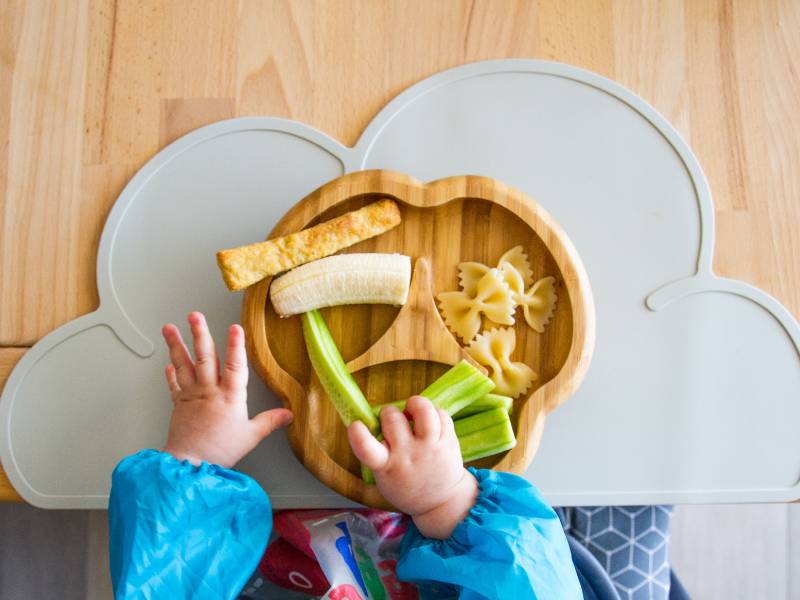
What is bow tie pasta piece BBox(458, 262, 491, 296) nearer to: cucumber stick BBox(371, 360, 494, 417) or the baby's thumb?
cucumber stick BBox(371, 360, 494, 417)

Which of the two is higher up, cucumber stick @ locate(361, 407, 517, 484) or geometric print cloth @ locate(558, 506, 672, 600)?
cucumber stick @ locate(361, 407, 517, 484)

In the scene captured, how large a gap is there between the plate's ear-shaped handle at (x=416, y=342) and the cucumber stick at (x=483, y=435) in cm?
7

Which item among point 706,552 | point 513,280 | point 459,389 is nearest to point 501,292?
point 513,280

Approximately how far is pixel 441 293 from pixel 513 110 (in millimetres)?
279

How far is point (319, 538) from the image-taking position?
888 mm

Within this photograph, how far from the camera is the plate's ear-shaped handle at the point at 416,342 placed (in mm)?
832

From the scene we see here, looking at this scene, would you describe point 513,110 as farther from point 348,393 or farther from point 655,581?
point 655,581

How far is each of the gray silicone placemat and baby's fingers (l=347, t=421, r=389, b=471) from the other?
0.61 ft

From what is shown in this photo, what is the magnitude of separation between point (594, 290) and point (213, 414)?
1.66ft

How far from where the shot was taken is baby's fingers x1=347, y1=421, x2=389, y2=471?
720 mm

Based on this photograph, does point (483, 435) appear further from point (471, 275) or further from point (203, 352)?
point (203, 352)

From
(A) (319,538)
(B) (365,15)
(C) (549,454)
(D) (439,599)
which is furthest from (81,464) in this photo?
(B) (365,15)

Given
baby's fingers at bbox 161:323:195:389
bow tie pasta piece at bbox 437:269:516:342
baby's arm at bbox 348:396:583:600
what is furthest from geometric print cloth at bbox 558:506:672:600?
baby's fingers at bbox 161:323:195:389

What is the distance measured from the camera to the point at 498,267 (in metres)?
0.85
